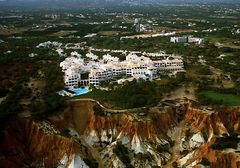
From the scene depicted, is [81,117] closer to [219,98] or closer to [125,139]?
[125,139]

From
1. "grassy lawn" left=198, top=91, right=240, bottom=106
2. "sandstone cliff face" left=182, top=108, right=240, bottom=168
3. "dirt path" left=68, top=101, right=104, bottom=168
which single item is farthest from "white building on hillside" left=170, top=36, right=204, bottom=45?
"dirt path" left=68, top=101, right=104, bottom=168

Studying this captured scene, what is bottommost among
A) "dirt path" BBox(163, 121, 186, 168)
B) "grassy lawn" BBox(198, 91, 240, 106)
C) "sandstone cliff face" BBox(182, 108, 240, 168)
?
"dirt path" BBox(163, 121, 186, 168)

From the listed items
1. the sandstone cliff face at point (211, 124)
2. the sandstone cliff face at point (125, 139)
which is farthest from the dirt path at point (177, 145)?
the sandstone cliff face at point (211, 124)

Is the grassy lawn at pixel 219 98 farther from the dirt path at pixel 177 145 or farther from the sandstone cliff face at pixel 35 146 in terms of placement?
the sandstone cliff face at pixel 35 146

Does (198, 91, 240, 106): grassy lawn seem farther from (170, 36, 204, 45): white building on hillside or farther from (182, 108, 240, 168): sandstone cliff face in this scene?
(170, 36, 204, 45): white building on hillside

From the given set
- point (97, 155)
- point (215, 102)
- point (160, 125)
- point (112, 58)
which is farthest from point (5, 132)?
point (112, 58)

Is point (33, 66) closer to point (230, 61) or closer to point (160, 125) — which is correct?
point (160, 125)
